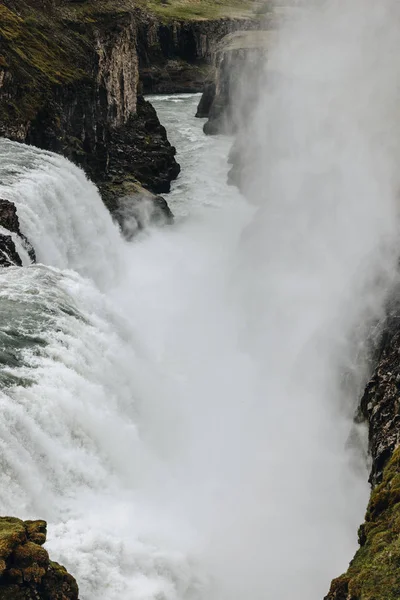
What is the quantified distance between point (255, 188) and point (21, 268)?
27339 mm

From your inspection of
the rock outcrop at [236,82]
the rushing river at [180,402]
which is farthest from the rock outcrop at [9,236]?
the rock outcrop at [236,82]

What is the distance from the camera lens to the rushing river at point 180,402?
12344 millimetres

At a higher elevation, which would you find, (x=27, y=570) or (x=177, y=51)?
(x=177, y=51)

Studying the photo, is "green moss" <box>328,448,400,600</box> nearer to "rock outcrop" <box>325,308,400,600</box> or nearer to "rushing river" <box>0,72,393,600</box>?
"rock outcrop" <box>325,308,400,600</box>

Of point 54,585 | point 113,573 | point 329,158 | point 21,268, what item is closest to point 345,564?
point 113,573

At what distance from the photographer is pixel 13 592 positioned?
8.00 m

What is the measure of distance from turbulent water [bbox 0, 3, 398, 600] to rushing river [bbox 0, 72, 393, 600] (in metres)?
0.06

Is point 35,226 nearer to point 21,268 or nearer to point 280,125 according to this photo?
point 21,268

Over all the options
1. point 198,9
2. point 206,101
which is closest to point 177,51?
point 198,9

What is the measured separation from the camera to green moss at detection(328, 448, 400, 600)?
27.8ft

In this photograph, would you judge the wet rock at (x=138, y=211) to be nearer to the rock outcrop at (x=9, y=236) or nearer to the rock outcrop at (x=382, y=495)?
the rock outcrop at (x=9, y=236)

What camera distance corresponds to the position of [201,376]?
918 inches

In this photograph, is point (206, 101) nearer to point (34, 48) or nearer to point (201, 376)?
point (34, 48)

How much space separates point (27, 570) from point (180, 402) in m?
12.5
